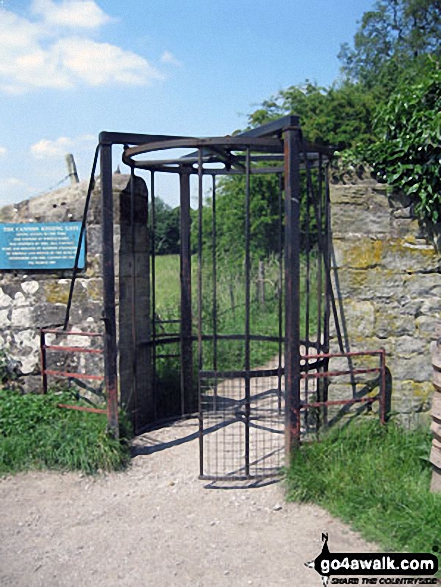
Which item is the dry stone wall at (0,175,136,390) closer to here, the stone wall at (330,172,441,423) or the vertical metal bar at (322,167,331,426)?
the vertical metal bar at (322,167,331,426)

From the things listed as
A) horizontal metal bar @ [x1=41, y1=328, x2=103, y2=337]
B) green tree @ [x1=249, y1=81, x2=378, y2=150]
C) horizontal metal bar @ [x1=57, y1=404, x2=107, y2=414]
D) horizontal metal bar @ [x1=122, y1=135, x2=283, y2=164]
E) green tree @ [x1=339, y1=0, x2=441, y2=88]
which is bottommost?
horizontal metal bar @ [x1=57, y1=404, x2=107, y2=414]

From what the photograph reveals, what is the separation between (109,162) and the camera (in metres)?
4.87

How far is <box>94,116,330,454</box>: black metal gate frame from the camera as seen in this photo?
14.4ft

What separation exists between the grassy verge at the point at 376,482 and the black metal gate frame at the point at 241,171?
1.00ft

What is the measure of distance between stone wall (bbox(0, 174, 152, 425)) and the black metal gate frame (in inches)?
15.6

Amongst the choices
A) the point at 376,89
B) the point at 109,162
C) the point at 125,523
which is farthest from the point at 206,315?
the point at 376,89

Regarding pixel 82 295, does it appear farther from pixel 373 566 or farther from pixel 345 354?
pixel 373 566

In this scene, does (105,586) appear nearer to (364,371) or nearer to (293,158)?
(364,371)

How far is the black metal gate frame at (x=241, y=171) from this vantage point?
4.39 m

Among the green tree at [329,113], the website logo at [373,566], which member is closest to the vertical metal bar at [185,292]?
the website logo at [373,566]

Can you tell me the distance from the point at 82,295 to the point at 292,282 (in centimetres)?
214

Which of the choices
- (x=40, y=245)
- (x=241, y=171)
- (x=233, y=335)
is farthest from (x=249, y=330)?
(x=40, y=245)

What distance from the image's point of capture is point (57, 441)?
484 centimetres

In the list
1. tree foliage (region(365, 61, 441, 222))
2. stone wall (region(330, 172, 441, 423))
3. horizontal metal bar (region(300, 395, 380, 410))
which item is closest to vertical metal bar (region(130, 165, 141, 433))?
horizontal metal bar (region(300, 395, 380, 410))
